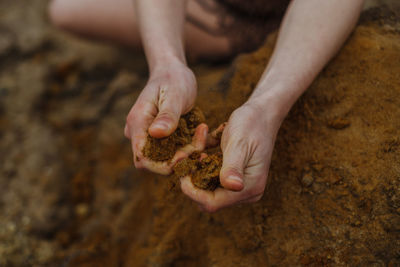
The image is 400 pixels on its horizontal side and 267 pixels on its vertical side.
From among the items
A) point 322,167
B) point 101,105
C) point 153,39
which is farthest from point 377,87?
point 101,105

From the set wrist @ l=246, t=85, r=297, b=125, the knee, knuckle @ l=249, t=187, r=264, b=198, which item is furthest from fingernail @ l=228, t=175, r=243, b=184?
the knee

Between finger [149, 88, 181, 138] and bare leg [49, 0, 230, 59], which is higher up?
finger [149, 88, 181, 138]

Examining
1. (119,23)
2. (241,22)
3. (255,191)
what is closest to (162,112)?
(255,191)

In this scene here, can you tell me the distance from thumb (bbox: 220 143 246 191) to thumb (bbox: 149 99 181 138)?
0.17m

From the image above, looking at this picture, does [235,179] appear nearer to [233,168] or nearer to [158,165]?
[233,168]

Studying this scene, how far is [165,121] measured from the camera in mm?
861

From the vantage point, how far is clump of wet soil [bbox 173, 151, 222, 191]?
850 millimetres

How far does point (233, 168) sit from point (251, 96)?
0.33 m

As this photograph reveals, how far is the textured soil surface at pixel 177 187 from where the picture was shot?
38.4 inches

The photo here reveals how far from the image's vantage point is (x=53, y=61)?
6.67ft

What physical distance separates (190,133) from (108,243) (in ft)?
2.54

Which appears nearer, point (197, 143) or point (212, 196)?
point (212, 196)

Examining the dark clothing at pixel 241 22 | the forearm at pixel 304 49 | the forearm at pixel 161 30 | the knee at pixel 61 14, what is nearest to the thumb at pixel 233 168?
the forearm at pixel 304 49

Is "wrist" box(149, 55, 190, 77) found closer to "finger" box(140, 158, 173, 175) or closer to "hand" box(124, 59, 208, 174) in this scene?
"hand" box(124, 59, 208, 174)
